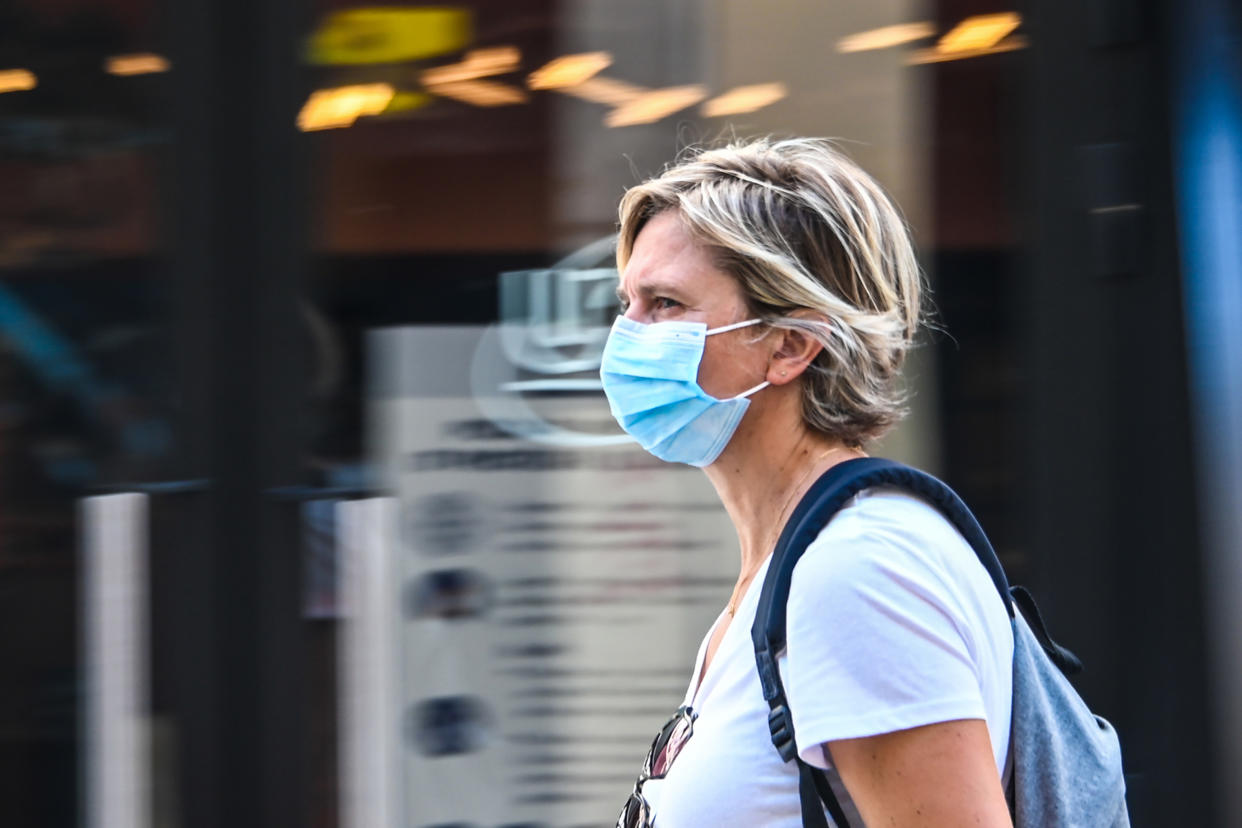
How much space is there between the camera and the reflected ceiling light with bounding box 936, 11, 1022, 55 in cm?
284

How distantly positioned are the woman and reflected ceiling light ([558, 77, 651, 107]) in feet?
4.09

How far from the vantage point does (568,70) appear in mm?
2898

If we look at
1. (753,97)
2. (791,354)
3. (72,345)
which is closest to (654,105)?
(753,97)

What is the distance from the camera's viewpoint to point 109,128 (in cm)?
282

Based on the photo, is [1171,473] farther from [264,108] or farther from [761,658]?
[264,108]

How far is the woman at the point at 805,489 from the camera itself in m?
1.20

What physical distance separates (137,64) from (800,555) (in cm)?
211

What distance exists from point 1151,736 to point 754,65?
1.58 m

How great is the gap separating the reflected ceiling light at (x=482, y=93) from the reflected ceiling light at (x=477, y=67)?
0.01 metres

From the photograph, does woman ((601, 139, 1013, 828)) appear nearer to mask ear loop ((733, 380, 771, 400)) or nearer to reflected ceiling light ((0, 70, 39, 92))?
mask ear loop ((733, 380, 771, 400))

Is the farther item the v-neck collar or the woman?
the v-neck collar

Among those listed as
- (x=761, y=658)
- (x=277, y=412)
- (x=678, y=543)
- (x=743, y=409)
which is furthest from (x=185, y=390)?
(x=761, y=658)

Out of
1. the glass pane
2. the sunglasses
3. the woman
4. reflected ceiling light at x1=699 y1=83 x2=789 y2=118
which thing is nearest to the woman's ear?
the woman

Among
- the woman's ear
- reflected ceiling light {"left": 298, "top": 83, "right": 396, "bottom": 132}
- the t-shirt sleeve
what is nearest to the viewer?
the t-shirt sleeve
